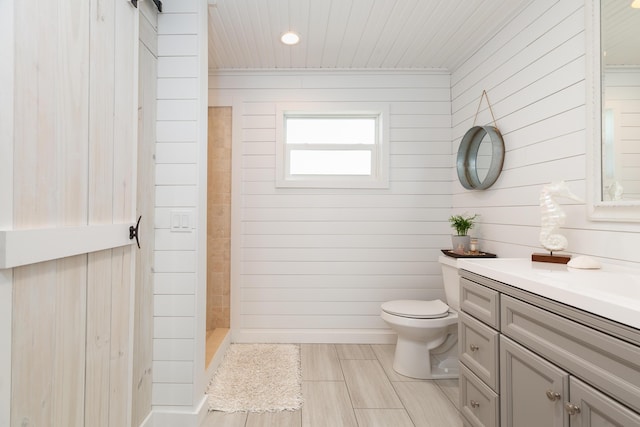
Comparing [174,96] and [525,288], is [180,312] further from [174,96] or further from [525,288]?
[525,288]

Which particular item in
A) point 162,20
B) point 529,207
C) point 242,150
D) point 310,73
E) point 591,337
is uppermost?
point 310,73

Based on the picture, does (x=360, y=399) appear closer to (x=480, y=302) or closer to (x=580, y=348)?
(x=480, y=302)

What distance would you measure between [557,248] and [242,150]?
238cm

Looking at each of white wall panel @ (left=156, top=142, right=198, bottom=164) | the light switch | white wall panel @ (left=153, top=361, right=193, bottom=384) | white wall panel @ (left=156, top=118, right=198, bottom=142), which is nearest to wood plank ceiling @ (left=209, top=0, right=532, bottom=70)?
white wall panel @ (left=156, top=118, right=198, bottom=142)

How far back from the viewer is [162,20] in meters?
1.76

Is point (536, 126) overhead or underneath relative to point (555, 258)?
overhead

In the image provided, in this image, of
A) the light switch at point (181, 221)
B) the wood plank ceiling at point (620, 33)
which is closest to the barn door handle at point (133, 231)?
the light switch at point (181, 221)

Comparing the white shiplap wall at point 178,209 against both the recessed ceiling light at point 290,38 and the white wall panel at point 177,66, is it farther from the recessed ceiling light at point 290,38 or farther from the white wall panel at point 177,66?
the recessed ceiling light at point 290,38

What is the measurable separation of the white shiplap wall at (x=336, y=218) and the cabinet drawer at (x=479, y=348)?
124 cm

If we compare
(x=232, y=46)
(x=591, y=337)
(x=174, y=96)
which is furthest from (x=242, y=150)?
(x=591, y=337)

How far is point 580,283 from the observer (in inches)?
43.9

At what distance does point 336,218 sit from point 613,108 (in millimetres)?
1939

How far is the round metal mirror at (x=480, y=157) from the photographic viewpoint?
7.12 ft

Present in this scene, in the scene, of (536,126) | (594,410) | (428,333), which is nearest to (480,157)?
(536,126)
